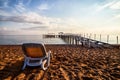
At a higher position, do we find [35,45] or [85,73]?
[35,45]

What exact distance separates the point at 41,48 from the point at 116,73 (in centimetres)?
269

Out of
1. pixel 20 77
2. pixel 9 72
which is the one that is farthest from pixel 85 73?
pixel 9 72

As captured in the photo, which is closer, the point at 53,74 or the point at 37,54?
the point at 53,74

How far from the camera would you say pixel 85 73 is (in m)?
5.84

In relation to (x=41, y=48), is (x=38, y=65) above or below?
below

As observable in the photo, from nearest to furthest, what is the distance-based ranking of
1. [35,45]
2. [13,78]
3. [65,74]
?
[13,78] < [65,74] < [35,45]

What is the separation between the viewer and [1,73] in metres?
5.71

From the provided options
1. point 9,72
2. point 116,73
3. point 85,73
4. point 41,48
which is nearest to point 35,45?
point 41,48

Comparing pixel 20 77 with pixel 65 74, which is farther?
pixel 65 74

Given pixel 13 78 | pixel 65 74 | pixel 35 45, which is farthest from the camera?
pixel 35 45

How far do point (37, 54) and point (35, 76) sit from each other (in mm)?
1229

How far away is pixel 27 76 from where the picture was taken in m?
5.42

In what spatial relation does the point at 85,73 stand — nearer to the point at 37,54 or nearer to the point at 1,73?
the point at 37,54

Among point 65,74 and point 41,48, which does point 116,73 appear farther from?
point 41,48
